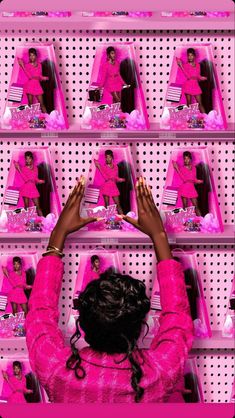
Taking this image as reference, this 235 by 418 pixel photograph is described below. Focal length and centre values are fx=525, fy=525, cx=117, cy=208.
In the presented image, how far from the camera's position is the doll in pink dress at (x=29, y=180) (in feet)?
7.02

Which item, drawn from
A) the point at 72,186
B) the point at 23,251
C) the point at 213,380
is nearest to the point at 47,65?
the point at 72,186

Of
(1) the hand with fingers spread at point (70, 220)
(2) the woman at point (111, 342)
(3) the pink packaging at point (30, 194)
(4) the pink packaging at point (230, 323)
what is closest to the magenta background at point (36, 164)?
(3) the pink packaging at point (30, 194)

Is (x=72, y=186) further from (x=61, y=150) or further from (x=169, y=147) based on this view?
(x=169, y=147)

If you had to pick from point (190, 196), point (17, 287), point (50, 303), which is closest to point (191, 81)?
point (190, 196)

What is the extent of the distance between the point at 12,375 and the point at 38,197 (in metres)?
0.83

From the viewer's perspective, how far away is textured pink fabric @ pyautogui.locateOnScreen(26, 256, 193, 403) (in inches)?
64.0

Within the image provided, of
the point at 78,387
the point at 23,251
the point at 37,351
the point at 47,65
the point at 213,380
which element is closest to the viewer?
the point at 78,387

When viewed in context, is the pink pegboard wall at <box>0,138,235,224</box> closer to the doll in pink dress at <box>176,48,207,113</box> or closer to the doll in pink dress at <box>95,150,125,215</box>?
the doll in pink dress at <box>95,150,125,215</box>

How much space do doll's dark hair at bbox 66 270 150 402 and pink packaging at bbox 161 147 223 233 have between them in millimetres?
582

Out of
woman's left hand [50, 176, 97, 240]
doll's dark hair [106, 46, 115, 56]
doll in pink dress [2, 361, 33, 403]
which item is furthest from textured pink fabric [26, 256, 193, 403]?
doll's dark hair [106, 46, 115, 56]

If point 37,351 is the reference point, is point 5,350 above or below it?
below

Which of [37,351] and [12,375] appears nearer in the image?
[37,351]

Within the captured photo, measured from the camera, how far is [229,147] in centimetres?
217

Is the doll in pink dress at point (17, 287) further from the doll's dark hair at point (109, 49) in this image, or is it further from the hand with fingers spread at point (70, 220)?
the doll's dark hair at point (109, 49)
